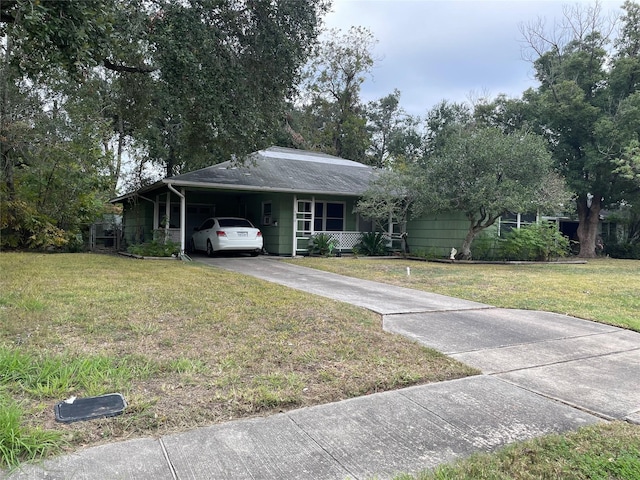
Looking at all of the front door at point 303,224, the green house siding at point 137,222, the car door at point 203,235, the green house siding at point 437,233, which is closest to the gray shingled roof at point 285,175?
the front door at point 303,224

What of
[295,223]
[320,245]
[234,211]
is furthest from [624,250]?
[234,211]

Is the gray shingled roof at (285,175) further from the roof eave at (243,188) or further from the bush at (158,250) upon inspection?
the bush at (158,250)

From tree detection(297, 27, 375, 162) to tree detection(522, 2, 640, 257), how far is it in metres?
14.3

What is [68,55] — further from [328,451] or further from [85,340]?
[328,451]

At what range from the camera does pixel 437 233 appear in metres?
17.5

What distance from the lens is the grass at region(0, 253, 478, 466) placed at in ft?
9.46

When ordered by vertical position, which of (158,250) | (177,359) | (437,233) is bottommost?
(177,359)

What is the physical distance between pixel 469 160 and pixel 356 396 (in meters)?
11.9

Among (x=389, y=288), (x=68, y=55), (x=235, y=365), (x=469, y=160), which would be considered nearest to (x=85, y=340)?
(x=235, y=365)

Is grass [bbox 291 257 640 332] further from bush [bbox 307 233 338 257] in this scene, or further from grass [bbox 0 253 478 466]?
grass [bbox 0 253 478 466]

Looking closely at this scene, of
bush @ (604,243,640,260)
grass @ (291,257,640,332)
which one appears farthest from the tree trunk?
grass @ (291,257,640,332)

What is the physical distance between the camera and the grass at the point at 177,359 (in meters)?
2.88

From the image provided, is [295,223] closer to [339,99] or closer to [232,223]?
[232,223]

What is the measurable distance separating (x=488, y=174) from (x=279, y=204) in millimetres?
7345
